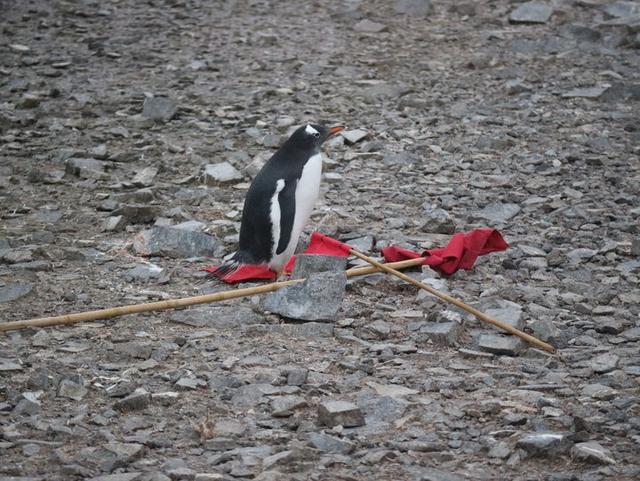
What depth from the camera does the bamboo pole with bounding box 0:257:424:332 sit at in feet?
12.2

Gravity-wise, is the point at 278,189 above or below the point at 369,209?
above

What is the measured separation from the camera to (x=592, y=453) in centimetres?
283

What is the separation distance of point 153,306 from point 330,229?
118 cm

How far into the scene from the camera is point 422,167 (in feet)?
18.1

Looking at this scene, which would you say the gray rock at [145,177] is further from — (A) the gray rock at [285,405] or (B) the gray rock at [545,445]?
(B) the gray rock at [545,445]

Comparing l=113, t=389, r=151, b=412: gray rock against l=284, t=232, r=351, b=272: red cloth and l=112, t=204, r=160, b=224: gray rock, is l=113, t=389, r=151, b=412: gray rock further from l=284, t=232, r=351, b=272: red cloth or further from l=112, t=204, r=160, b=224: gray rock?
l=112, t=204, r=160, b=224: gray rock

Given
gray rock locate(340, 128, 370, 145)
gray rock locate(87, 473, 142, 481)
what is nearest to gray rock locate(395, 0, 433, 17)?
gray rock locate(340, 128, 370, 145)

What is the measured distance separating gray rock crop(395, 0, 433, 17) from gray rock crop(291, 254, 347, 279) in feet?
12.9

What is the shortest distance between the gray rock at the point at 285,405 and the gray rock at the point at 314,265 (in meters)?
1.07

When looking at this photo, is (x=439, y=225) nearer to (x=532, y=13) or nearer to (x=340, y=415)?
(x=340, y=415)

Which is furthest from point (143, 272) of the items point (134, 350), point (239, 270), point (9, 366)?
point (9, 366)

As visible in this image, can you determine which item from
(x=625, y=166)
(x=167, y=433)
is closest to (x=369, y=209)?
(x=625, y=166)

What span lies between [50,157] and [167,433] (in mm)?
3039

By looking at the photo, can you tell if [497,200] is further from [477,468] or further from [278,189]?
[477,468]
